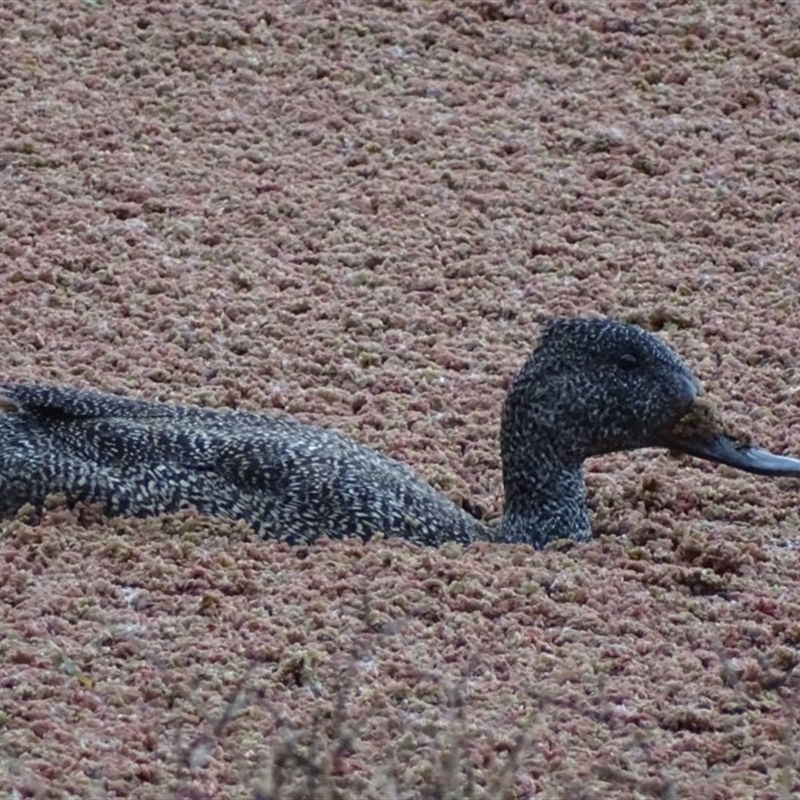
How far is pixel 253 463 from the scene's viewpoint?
697 centimetres

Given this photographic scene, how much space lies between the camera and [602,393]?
735 centimetres

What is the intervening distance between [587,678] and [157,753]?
1.08m

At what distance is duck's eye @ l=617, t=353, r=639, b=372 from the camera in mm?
7344

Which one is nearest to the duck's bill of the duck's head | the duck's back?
the duck's head

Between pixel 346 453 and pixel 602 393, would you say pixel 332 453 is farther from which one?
pixel 602 393

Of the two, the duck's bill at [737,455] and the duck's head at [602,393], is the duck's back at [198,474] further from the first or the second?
the duck's bill at [737,455]

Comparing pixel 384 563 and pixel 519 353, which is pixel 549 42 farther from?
pixel 384 563

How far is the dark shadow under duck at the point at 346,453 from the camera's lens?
6879 millimetres

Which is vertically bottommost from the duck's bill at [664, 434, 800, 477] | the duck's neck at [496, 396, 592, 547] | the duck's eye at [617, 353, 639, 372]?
the duck's neck at [496, 396, 592, 547]

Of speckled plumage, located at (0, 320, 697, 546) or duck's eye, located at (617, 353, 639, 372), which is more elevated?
duck's eye, located at (617, 353, 639, 372)

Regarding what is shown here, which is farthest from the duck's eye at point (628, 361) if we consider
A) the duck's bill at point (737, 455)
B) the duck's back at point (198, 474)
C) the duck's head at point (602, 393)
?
the duck's back at point (198, 474)

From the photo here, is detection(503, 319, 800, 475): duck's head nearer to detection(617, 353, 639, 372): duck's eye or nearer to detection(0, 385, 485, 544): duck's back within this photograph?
detection(617, 353, 639, 372): duck's eye

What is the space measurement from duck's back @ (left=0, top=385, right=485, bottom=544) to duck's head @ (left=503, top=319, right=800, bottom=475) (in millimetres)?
464

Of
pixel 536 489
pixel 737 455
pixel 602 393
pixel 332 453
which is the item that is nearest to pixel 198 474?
pixel 332 453
